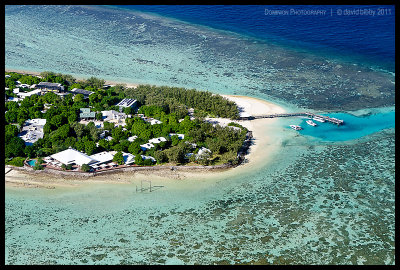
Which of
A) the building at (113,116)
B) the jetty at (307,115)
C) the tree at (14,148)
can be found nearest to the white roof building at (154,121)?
the building at (113,116)

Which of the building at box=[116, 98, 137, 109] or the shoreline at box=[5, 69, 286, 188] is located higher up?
the building at box=[116, 98, 137, 109]

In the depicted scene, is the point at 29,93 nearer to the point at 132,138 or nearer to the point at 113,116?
the point at 113,116

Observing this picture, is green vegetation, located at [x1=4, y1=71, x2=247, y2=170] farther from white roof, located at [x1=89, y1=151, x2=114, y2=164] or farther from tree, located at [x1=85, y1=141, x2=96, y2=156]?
white roof, located at [x1=89, y1=151, x2=114, y2=164]

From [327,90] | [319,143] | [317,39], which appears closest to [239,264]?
[319,143]

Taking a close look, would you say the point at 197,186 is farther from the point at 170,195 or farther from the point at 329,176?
the point at 329,176

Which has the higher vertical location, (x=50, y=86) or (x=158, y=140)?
(x=50, y=86)

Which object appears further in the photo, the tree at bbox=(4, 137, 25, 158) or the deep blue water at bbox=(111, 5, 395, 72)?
the deep blue water at bbox=(111, 5, 395, 72)


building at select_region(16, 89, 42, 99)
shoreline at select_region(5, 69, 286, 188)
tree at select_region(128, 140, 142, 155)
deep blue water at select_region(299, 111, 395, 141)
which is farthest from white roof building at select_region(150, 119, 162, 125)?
deep blue water at select_region(299, 111, 395, 141)

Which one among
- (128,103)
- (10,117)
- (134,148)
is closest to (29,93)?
(10,117)
